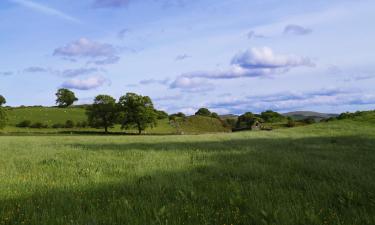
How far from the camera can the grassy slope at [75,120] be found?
344ft

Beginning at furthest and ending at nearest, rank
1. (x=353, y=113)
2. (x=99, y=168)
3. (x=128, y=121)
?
1. (x=128, y=121)
2. (x=353, y=113)
3. (x=99, y=168)

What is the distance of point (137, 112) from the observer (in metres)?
97.2

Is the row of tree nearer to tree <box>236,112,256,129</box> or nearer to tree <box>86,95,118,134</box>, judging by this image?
tree <box>86,95,118,134</box>

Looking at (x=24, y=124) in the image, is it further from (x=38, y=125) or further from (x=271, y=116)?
(x=271, y=116)

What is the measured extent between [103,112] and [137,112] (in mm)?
11683

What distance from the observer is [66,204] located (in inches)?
303

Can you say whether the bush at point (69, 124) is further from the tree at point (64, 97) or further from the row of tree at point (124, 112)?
the tree at point (64, 97)

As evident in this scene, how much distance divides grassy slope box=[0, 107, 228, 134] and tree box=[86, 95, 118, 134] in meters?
2.37

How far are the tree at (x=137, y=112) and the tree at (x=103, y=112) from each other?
9.42 ft

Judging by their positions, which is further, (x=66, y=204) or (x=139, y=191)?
(x=139, y=191)

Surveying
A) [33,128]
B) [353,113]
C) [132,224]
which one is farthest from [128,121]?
[132,224]

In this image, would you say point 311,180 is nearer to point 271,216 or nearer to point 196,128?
point 271,216

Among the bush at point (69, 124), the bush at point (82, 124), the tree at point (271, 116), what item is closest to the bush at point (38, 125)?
the bush at point (69, 124)

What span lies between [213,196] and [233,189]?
72cm
